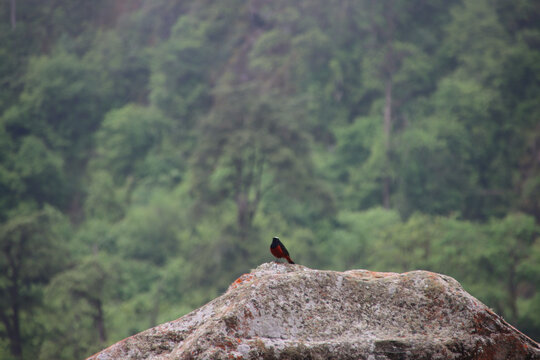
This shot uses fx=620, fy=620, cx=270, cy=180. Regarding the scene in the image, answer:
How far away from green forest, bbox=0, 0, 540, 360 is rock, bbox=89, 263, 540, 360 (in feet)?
91.0

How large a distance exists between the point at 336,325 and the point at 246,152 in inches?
1361

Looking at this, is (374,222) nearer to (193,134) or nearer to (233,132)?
(233,132)

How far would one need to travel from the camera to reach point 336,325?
21.9 feet

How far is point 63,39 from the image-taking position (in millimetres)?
69188

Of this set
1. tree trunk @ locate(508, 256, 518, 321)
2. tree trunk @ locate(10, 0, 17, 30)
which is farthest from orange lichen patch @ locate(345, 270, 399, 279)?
tree trunk @ locate(10, 0, 17, 30)

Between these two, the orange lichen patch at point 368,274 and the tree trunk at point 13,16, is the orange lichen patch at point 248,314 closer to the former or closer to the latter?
the orange lichen patch at point 368,274

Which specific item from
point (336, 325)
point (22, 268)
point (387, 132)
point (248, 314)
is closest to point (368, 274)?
point (336, 325)

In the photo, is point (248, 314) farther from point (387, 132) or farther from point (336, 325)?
point (387, 132)

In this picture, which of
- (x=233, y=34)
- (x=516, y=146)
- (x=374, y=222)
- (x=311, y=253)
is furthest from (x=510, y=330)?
(x=233, y=34)

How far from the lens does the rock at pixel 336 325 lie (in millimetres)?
6277

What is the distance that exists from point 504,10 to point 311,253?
110ft

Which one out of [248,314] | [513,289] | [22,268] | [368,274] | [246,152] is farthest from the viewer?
[246,152]

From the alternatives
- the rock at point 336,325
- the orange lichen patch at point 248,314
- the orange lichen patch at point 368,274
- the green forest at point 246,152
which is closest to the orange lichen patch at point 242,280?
the rock at point 336,325

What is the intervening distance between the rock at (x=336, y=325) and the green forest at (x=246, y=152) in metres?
27.7
